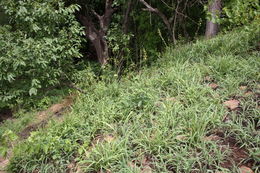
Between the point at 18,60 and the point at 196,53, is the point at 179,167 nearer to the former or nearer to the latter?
the point at 196,53

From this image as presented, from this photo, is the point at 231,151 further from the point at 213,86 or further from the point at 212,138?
the point at 213,86

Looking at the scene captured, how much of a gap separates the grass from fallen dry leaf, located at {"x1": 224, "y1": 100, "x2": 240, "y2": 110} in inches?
1.7

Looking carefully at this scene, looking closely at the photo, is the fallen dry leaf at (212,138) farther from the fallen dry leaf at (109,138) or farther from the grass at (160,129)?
the fallen dry leaf at (109,138)

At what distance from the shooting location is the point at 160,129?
72.5 inches

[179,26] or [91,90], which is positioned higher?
[179,26]

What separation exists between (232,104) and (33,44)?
2.80 m

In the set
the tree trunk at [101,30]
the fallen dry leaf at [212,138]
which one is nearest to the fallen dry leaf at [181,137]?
the fallen dry leaf at [212,138]

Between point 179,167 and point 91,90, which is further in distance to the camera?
point 91,90

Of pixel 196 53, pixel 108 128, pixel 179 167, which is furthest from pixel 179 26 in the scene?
pixel 179 167

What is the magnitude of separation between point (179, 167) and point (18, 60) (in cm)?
263

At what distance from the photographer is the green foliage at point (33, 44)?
3.19 m

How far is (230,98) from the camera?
7.02ft

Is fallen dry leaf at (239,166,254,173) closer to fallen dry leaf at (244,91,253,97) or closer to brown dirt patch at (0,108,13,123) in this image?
fallen dry leaf at (244,91,253,97)

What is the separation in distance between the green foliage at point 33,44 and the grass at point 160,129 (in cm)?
115
